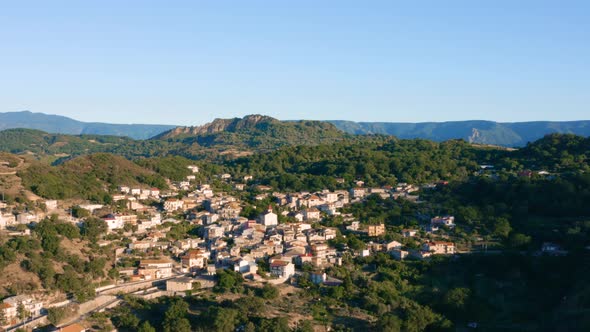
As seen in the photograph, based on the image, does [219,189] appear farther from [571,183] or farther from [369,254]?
[571,183]

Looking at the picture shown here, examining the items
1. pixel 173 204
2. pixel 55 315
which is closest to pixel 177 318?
pixel 55 315

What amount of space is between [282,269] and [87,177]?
20829 mm

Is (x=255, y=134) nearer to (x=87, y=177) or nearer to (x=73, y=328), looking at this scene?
(x=87, y=177)

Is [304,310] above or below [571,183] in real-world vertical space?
below

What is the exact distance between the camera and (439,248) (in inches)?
1359

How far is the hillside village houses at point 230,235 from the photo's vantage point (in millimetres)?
30969

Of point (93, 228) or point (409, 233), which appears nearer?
point (93, 228)

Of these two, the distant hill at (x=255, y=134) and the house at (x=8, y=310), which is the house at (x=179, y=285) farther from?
the distant hill at (x=255, y=134)

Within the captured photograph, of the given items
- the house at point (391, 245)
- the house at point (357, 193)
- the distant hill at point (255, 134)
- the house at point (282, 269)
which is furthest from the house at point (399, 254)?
the distant hill at point (255, 134)

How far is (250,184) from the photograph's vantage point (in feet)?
184

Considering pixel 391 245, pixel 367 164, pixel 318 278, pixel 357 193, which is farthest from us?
pixel 367 164

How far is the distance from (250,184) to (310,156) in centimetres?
1291

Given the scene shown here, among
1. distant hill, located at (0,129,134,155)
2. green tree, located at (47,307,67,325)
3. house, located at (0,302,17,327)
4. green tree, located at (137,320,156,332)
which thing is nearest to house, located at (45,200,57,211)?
house, located at (0,302,17,327)

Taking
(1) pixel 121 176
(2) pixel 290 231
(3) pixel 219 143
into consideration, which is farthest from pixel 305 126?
(2) pixel 290 231
